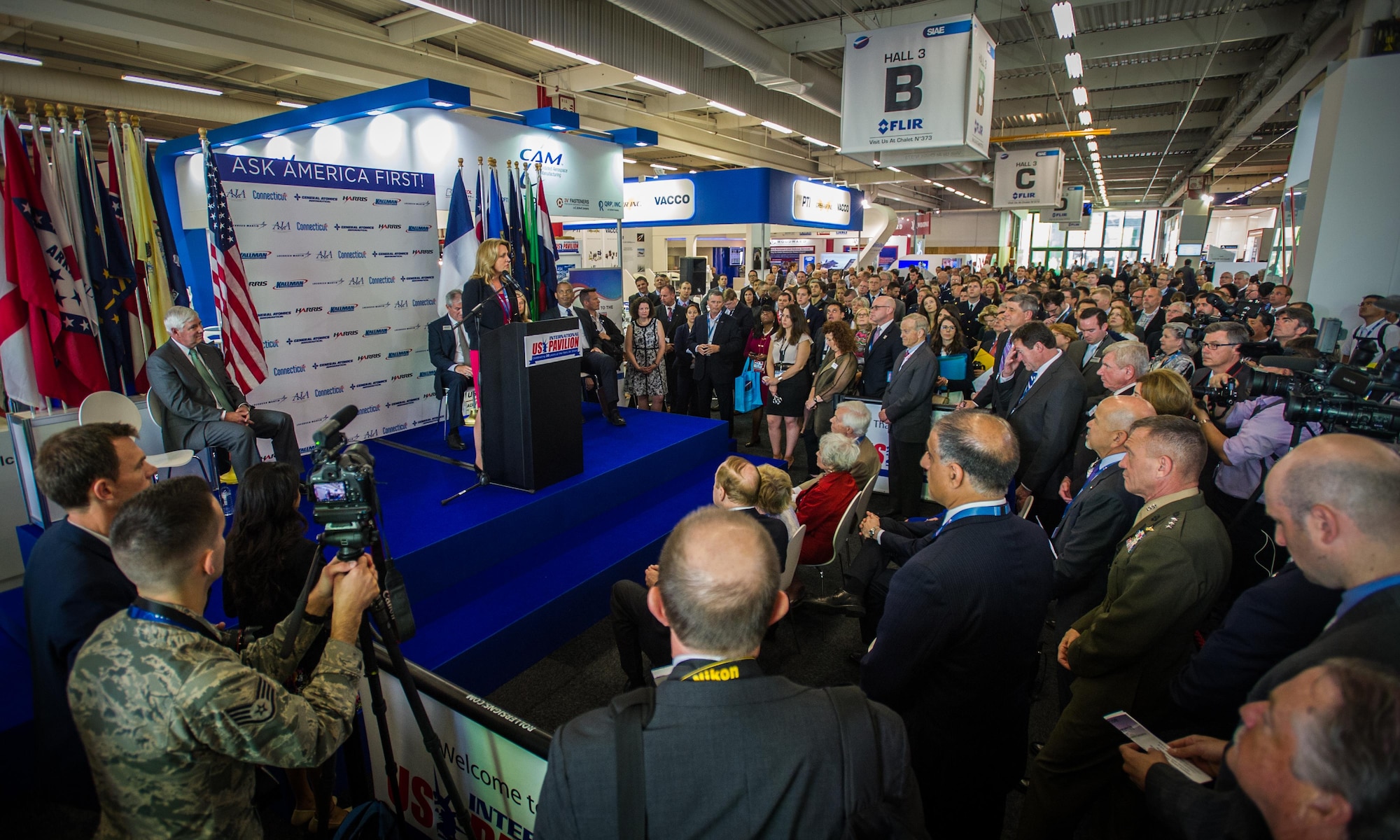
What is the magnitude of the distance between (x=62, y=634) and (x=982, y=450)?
8.04 feet

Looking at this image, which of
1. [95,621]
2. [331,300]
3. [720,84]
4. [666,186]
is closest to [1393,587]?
[95,621]

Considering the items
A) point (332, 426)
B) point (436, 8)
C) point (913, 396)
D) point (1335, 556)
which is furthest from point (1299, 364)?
point (436, 8)

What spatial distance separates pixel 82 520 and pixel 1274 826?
2.69 m

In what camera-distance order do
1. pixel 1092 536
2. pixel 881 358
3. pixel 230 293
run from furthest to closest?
pixel 881 358 < pixel 230 293 < pixel 1092 536

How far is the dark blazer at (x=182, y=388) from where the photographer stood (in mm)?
3867

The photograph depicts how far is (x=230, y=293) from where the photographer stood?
4316 mm

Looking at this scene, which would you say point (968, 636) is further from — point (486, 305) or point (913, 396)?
point (486, 305)

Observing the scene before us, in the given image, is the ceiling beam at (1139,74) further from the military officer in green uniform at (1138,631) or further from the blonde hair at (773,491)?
the military officer in green uniform at (1138,631)

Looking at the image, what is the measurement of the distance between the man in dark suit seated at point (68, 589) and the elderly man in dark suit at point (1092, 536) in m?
2.98

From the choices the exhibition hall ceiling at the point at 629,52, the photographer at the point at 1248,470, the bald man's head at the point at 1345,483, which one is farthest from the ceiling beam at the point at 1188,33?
the bald man's head at the point at 1345,483

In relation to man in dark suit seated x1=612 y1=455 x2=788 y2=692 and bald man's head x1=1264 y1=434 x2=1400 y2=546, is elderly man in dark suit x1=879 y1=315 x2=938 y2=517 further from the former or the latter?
bald man's head x1=1264 y1=434 x2=1400 y2=546

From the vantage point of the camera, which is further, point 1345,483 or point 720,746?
point 1345,483

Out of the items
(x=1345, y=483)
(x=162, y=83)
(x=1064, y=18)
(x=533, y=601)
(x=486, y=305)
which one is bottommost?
(x=533, y=601)

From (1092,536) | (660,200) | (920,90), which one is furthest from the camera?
(660,200)
